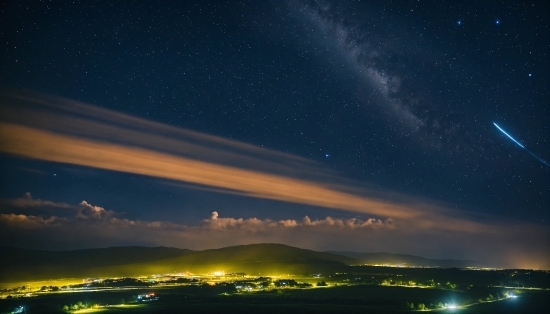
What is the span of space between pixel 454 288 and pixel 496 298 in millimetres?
15143

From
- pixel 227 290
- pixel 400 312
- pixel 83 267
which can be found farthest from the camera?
pixel 83 267

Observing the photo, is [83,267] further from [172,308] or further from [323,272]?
[172,308]

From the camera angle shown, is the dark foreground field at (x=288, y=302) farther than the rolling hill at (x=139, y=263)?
No

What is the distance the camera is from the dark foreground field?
4916 cm

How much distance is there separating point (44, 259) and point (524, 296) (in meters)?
147

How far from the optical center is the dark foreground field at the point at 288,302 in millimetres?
49156

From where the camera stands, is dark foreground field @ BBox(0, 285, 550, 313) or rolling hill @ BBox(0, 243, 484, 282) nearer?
dark foreground field @ BBox(0, 285, 550, 313)

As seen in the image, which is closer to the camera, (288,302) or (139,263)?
(288,302)

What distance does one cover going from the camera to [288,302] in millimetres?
Answer: 55219

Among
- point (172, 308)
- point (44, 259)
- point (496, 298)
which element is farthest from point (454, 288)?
point (44, 259)

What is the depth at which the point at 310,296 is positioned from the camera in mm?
62094

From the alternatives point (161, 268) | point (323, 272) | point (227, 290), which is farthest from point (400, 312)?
point (161, 268)

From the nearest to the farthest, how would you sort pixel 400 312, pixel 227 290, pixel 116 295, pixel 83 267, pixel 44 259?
1. pixel 400 312
2. pixel 116 295
3. pixel 227 290
4. pixel 83 267
5. pixel 44 259

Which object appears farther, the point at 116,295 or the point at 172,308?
the point at 116,295
